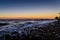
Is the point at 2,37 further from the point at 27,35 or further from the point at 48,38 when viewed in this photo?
the point at 48,38

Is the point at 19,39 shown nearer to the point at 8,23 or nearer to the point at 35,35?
the point at 35,35

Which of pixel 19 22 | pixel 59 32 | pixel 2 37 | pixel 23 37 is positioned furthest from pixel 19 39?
pixel 19 22

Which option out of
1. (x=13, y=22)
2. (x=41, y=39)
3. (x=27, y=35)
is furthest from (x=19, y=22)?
(x=41, y=39)

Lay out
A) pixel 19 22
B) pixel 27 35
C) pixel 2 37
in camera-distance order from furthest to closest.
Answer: pixel 19 22 < pixel 27 35 < pixel 2 37

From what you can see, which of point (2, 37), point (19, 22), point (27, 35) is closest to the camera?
point (2, 37)

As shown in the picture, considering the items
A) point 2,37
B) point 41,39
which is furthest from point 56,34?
point 2,37

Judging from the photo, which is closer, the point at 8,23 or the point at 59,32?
the point at 59,32

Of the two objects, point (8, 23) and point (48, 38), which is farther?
point (8, 23)
